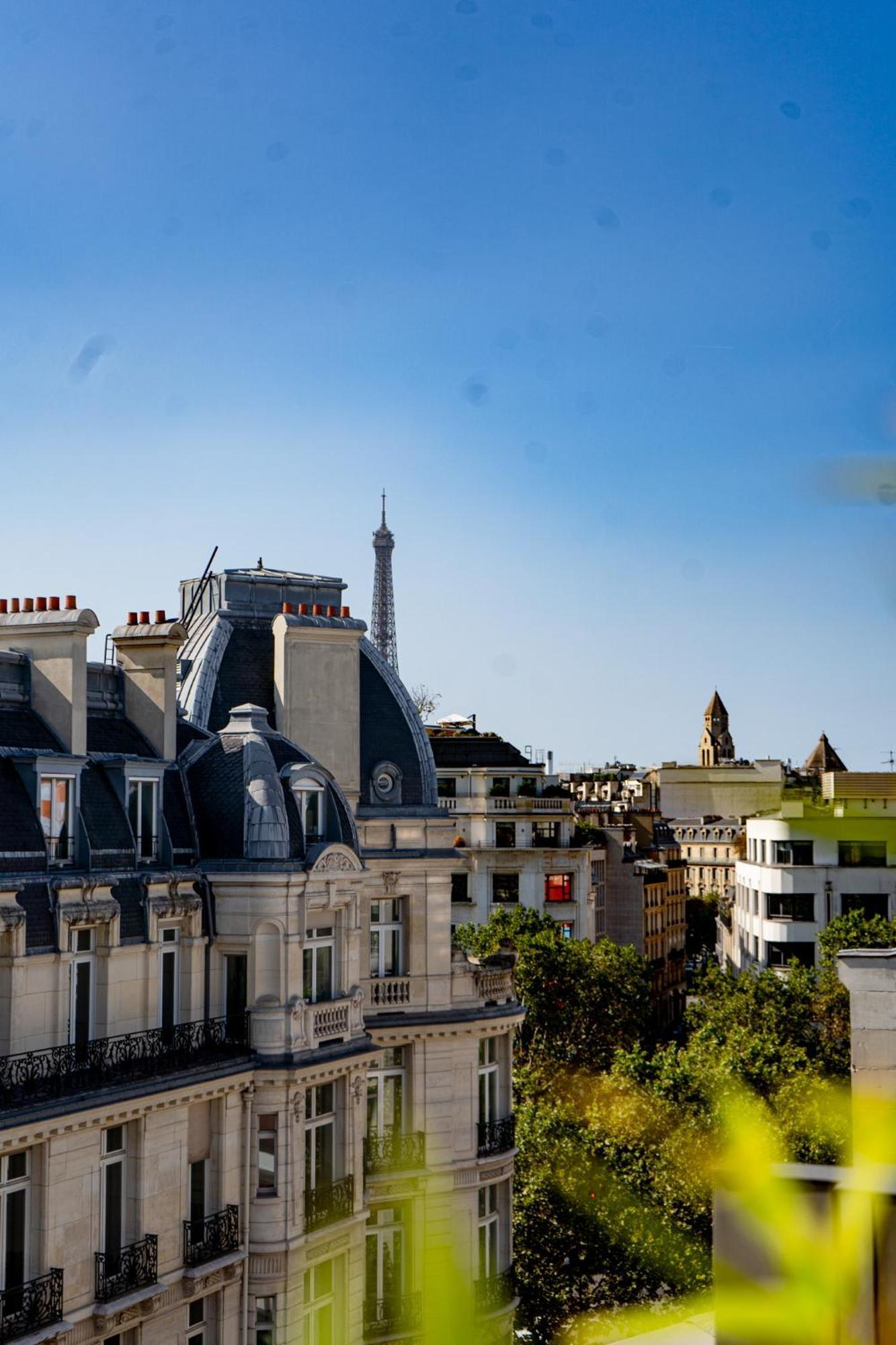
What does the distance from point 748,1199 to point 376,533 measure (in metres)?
194

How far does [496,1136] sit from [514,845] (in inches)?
1900

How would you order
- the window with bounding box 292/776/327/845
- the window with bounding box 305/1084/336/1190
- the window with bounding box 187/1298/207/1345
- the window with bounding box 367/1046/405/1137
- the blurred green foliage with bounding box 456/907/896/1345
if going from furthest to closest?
the blurred green foliage with bounding box 456/907/896/1345 < the window with bounding box 367/1046/405/1137 < the window with bounding box 292/776/327/845 < the window with bounding box 305/1084/336/1190 < the window with bounding box 187/1298/207/1345

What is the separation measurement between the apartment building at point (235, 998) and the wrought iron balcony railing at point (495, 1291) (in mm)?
86

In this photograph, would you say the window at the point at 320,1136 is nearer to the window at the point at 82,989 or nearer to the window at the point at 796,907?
the window at the point at 82,989

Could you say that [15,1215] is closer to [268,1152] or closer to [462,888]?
[268,1152]

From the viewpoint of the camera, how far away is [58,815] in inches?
1055

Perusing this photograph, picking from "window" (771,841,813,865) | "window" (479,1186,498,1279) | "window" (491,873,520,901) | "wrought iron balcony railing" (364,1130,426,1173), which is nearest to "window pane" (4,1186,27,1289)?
"wrought iron balcony railing" (364,1130,426,1173)

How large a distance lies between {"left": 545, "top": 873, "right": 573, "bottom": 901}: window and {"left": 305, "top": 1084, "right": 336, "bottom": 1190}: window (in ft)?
182

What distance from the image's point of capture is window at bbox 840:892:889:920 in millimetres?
77875

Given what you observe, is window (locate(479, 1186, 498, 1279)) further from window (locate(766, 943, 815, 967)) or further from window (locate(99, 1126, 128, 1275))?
window (locate(766, 943, 815, 967))

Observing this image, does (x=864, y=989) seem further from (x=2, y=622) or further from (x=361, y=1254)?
(x=361, y=1254)

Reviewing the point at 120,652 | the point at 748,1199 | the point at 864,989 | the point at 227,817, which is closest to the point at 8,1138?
the point at 227,817

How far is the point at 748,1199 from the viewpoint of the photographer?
11.5 ft

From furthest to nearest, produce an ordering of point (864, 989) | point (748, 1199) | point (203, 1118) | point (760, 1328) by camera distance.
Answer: point (203, 1118)
point (864, 989)
point (748, 1199)
point (760, 1328)
